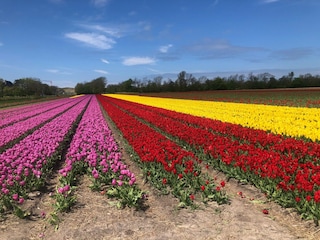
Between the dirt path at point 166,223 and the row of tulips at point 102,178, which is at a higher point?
the row of tulips at point 102,178

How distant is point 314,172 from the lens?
5750 millimetres

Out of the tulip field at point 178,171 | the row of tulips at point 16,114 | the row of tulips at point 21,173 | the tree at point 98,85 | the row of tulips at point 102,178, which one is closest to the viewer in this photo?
the tulip field at point 178,171

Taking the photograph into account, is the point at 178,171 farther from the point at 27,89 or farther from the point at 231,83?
the point at 27,89

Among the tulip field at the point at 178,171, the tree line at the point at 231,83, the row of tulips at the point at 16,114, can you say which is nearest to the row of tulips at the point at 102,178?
the tulip field at the point at 178,171


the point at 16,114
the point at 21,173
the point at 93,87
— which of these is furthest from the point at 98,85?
the point at 21,173

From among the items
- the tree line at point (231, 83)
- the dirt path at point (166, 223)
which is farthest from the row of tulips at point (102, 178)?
the tree line at point (231, 83)

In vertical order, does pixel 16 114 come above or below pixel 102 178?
below

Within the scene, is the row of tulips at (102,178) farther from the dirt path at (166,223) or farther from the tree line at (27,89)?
the tree line at (27,89)

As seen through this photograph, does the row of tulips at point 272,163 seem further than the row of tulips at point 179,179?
No

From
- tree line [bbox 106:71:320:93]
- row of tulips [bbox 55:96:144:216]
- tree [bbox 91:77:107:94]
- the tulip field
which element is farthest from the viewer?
tree [bbox 91:77:107:94]

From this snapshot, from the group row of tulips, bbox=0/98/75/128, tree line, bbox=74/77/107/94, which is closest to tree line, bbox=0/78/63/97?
tree line, bbox=74/77/107/94

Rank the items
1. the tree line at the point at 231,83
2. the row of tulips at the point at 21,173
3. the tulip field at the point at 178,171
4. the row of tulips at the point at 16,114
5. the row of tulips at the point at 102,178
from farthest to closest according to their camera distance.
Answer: the tree line at the point at 231,83 → the row of tulips at the point at 16,114 → the row of tulips at the point at 21,173 → the row of tulips at the point at 102,178 → the tulip field at the point at 178,171

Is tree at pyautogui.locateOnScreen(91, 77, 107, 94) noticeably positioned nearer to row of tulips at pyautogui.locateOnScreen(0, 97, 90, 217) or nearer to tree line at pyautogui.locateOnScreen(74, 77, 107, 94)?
tree line at pyautogui.locateOnScreen(74, 77, 107, 94)

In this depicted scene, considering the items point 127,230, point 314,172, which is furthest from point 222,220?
point 314,172
